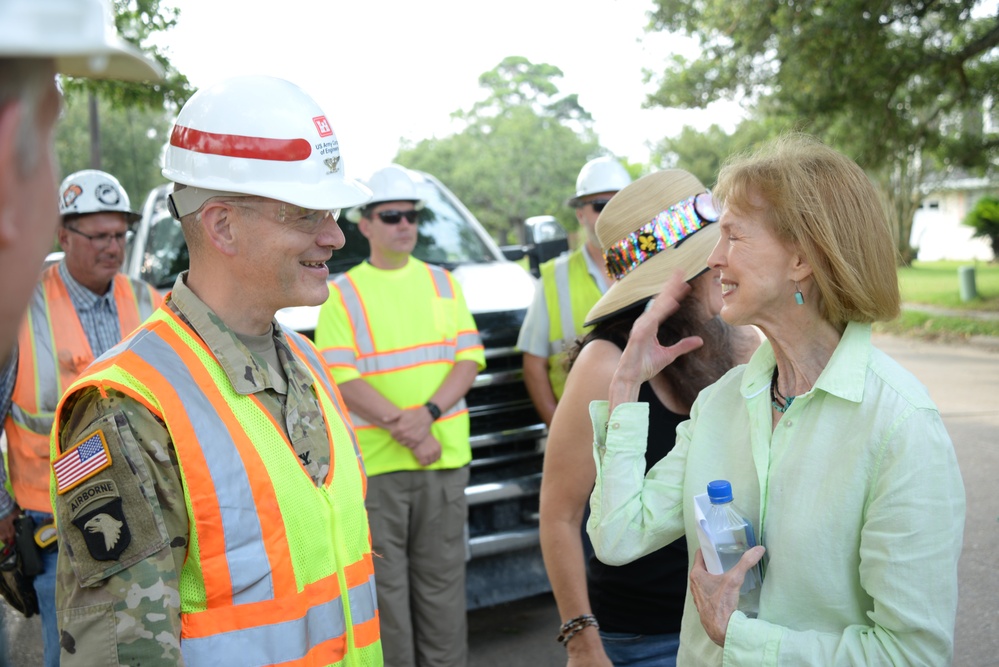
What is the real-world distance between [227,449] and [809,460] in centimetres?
123

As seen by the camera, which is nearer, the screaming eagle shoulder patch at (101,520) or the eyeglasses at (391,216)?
the screaming eagle shoulder patch at (101,520)

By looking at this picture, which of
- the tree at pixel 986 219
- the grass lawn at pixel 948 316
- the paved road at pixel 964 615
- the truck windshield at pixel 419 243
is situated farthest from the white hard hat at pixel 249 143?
the tree at pixel 986 219

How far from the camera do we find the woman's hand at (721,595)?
1.91 metres

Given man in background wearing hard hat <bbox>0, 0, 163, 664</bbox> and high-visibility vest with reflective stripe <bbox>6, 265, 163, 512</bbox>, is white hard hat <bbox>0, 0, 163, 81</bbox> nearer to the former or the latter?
man in background wearing hard hat <bbox>0, 0, 163, 664</bbox>

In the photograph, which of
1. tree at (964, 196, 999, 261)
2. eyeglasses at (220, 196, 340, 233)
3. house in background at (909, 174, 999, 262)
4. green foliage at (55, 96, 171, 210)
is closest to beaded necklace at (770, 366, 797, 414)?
eyeglasses at (220, 196, 340, 233)

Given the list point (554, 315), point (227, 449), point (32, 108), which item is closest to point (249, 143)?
Answer: point (227, 449)

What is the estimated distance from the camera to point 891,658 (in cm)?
175

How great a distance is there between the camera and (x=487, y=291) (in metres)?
5.71

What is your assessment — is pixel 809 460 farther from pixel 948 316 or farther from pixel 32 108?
pixel 948 316

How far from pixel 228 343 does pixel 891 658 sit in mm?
1571

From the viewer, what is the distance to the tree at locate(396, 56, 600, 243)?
38.7 m

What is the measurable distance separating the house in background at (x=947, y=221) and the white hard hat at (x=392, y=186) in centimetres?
4338

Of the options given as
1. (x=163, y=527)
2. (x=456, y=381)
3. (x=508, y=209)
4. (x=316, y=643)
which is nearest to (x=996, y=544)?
(x=456, y=381)

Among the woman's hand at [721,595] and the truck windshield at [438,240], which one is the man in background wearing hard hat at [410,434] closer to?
the truck windshield at [438,240]
